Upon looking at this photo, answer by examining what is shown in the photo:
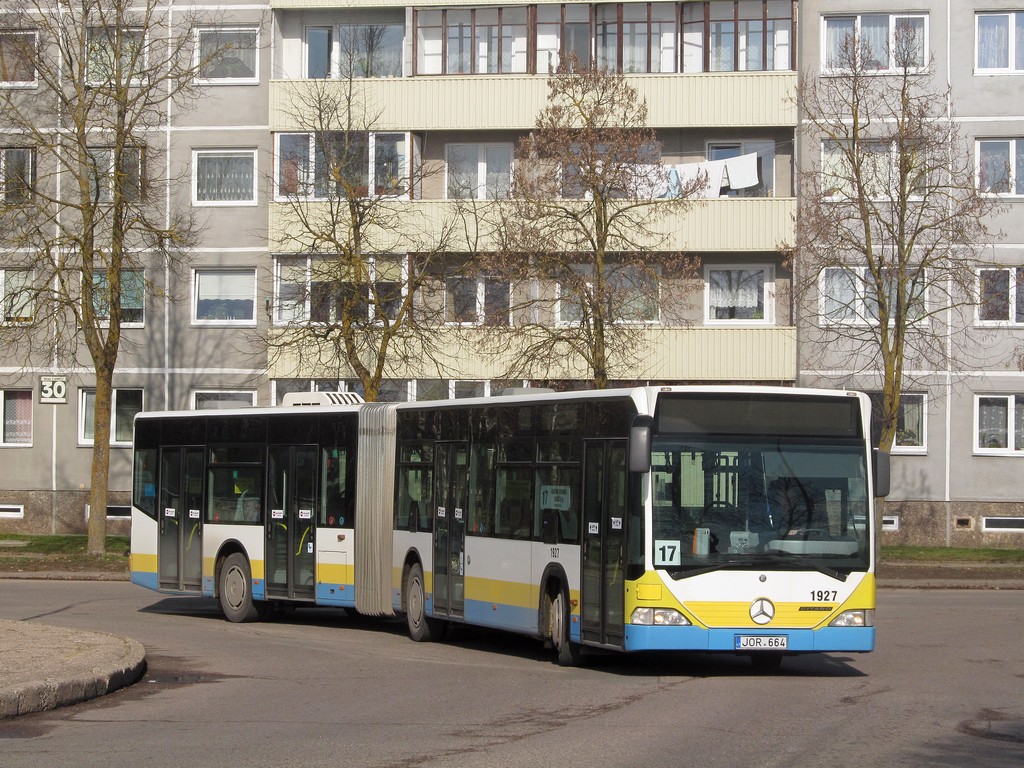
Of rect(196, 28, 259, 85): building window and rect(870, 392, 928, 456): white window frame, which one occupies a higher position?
rect(196, 28, 259, 85): building window

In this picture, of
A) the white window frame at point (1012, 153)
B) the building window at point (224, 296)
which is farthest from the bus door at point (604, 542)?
the building window at point (224, 296)

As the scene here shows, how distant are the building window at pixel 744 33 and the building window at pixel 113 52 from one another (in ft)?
44.8

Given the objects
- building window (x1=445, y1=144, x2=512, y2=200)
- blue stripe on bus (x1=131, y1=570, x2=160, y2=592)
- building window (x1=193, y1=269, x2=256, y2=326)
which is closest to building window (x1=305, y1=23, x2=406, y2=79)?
building window (x1=445, y1=144, x2=512, y2=200)

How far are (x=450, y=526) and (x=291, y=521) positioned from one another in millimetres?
3577

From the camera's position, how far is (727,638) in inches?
577

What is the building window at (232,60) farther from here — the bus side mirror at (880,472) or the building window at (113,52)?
the bus side mirror at (880,472)

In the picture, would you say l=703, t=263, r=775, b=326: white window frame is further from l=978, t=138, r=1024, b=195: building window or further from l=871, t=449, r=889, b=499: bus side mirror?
l=871, t=449, r=889, b=499: bus side mirror

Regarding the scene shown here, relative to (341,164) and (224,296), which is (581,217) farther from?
(224,296)

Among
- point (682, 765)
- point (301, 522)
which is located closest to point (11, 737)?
point (682, 765)

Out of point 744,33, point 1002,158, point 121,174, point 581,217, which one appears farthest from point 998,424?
point 121,174

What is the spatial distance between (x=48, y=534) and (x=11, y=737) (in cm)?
3310

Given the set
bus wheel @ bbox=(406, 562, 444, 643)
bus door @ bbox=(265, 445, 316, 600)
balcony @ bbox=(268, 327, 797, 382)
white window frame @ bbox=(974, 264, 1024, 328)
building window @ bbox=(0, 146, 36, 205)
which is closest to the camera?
bus wheel @ bbox=(406, 562, 444, 643)

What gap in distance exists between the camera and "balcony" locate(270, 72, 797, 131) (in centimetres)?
3931

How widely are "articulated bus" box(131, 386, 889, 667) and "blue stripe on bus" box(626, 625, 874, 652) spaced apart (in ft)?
0.06
